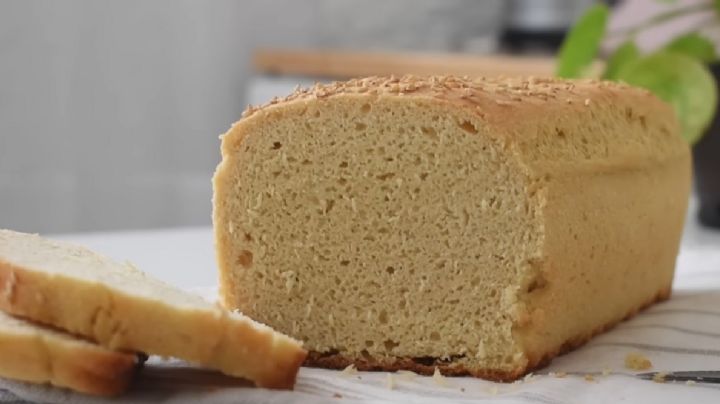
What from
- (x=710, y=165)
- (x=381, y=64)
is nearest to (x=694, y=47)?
(x=710, y=165)

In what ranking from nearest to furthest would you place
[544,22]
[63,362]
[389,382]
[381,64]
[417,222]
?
[63,362]
[389,382]
[417,222]
[381,64]
[544,22]

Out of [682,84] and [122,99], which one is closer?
[682,84]

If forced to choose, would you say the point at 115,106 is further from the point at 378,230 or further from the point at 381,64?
the point at 378,230

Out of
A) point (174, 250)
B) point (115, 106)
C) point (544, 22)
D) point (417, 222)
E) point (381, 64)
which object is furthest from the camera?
point (544, 22)

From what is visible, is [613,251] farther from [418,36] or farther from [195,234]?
[418,36]

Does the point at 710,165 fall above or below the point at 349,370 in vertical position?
above

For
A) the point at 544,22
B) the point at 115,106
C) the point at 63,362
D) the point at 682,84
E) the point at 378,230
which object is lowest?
the point at 63,362

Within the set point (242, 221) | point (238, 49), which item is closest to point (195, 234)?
point (242, 221)

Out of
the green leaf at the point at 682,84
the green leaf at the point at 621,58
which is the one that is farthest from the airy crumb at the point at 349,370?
the green leaf at the point at 621,58
